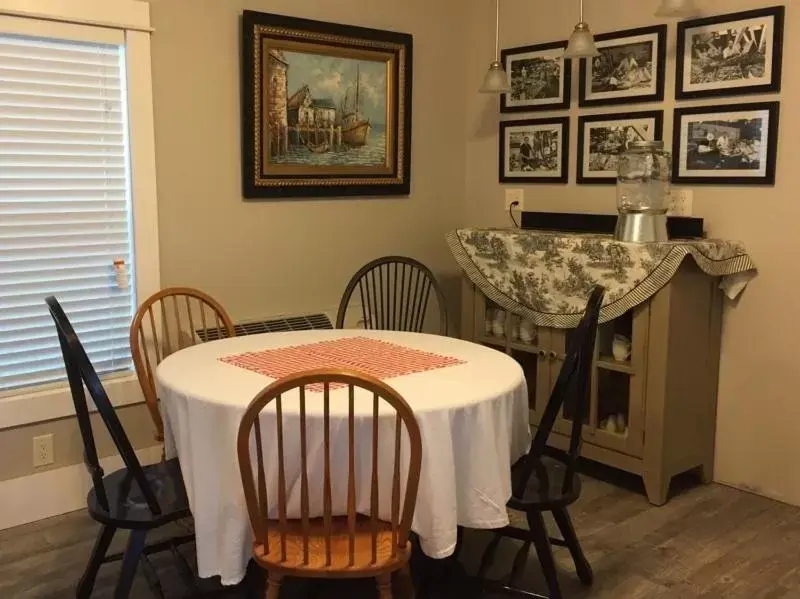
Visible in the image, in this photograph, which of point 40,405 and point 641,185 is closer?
point 40,405

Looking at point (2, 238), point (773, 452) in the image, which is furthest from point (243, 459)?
point (773, 452)

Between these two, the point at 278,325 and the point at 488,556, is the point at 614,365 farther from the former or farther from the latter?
the point at 278,325

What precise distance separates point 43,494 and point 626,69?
2899mm

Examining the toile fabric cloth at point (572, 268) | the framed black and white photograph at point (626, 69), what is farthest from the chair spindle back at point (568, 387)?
the framed black and white photograph at point (626, 69)

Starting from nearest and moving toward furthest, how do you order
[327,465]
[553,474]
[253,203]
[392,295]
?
[327,465], [553,474], [253,203], [392,295]

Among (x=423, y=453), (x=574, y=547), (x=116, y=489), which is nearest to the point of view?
(x=423, y=453)

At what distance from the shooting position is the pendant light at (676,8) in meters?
2.95

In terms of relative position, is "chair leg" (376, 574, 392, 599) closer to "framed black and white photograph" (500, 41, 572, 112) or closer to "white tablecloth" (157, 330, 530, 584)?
"white tablecloth" (157, 330, 530, 584)

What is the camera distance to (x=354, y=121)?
3.74 meters

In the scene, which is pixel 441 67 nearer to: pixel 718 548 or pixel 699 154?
pixel 699 154

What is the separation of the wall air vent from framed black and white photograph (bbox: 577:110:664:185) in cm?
136

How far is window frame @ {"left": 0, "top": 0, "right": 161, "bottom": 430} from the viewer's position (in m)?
2.79

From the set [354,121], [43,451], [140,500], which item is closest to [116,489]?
[140,500]

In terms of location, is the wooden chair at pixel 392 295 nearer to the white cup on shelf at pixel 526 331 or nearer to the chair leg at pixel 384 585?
the white cup on shelf at pixel 526 331
